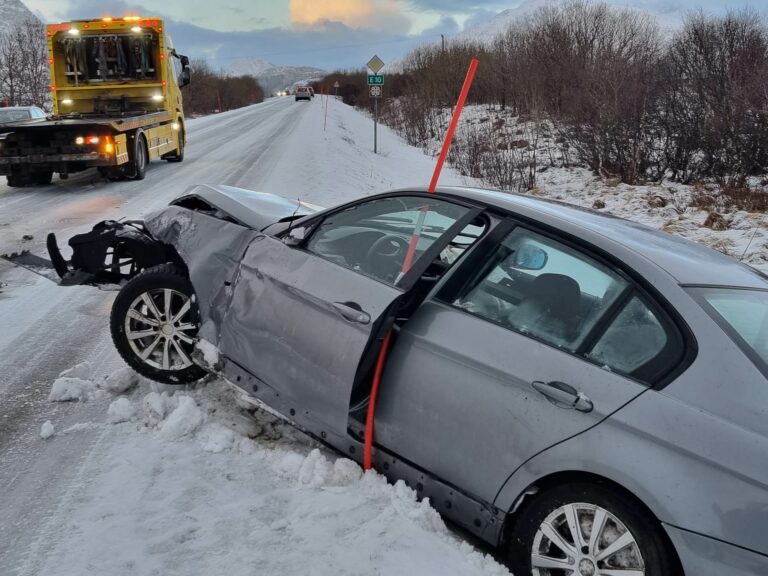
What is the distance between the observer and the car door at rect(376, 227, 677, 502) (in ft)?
7.62

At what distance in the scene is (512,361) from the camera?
2.50 metres

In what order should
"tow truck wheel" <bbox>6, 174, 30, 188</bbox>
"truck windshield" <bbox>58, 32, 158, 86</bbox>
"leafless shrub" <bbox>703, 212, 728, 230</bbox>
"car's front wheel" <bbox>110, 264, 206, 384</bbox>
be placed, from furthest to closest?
"truck windshield" <bbox>58, 32, 158, 86</bbox> → "tow truck wheel" <bbox>6, 174, 30, 188</bbox> → "leafless shrub" <bbox>703, 212, 728, 230</bbox> → "car's front wheel" <bbox>110, 264, 206, 384</bbox>

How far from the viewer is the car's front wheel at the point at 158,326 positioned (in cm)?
395

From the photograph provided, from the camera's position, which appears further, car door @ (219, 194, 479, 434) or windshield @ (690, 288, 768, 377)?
car door @ (219, 194, 479, 434)

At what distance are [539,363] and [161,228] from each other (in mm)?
2822

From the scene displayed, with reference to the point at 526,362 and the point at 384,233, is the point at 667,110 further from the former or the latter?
the point at 526,362

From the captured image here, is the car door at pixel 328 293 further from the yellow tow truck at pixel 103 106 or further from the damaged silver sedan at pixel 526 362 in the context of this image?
the yellow tow truck at pixel 103 106

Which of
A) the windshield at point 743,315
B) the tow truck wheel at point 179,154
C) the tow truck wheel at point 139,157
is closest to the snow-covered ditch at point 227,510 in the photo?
the windshield at point 743,315

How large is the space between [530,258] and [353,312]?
33.3 inches

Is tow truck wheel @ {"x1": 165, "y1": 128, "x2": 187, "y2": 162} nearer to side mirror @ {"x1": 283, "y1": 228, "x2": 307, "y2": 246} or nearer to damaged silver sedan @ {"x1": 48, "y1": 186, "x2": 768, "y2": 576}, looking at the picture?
damaged silver sedan @ {"x1": 48, "y1": 186, "x2": 768, "y2": 576}

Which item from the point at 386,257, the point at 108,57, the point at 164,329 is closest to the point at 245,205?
the point at 164,329

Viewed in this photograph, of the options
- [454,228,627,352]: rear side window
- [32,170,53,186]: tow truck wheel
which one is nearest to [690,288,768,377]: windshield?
[454,228,627,352]: rear side window

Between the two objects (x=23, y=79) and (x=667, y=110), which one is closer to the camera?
(x=667, y=110)

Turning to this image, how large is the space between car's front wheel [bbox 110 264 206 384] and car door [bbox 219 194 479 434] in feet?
1.59
